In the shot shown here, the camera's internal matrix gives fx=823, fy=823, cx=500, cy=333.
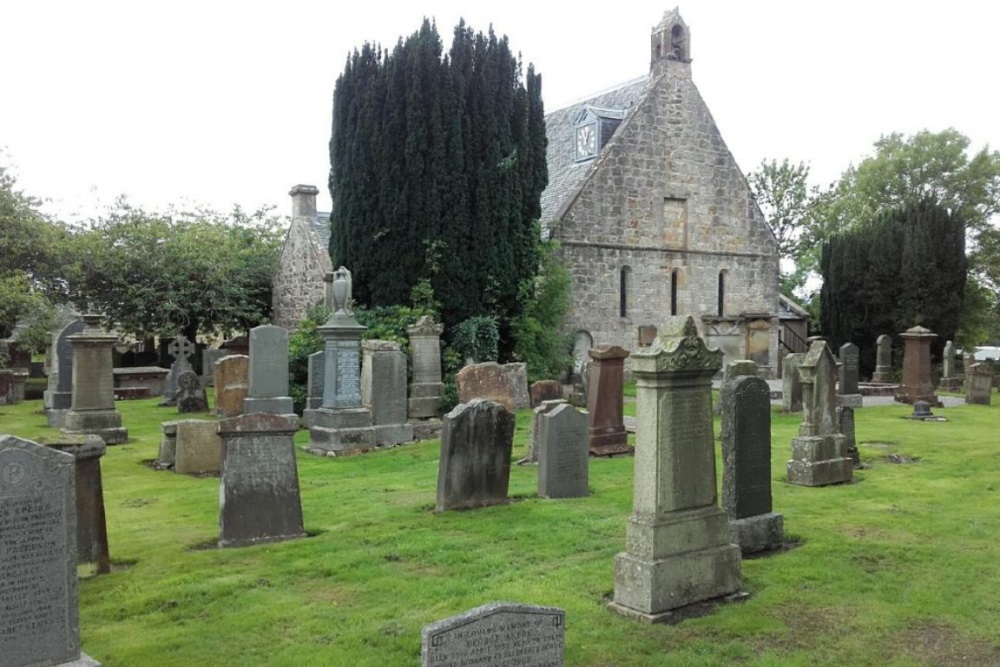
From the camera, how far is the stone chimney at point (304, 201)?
2897cm

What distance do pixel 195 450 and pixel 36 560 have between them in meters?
7.49

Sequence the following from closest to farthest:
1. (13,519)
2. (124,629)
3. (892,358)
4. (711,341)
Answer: (13,519) < (124,629) < (711,341) < (892,358)

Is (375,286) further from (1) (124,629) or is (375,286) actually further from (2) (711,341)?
(1) (124,629)

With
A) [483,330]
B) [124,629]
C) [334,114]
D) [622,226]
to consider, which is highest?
[334,114]

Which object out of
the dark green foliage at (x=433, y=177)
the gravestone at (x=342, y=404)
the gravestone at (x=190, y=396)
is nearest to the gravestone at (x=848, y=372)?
the dark green foliage at (x=433, y=177)

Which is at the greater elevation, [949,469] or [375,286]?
[375,286]

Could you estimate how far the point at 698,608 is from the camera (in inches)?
249

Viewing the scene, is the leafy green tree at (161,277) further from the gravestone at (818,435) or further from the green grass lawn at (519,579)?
the gravestone at (818,435)

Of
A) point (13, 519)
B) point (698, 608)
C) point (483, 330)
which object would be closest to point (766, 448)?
point (698, 608)

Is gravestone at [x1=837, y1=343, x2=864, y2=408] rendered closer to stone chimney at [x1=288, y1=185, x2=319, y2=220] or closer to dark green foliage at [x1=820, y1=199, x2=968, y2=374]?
dark green foliage at [x1=820, y1=199, x2=968, y2=374]

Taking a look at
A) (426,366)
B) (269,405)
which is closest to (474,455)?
(269,405)

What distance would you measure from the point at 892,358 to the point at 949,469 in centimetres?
1877

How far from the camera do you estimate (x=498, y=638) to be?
3.93m

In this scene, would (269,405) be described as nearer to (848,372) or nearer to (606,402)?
(606,402)
